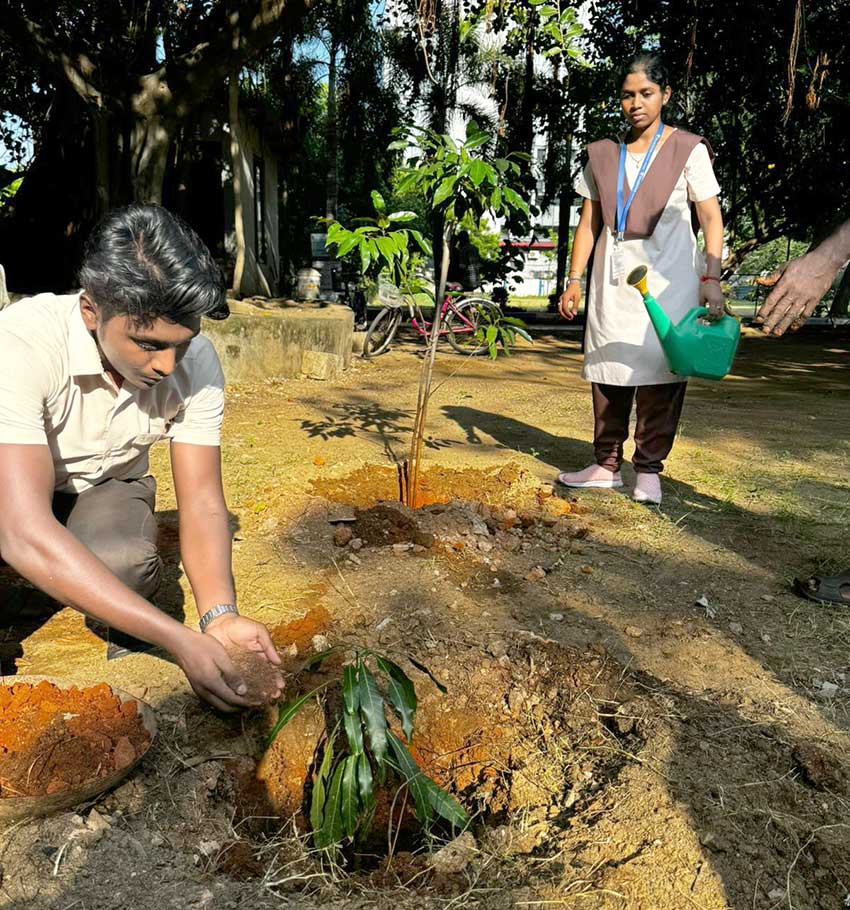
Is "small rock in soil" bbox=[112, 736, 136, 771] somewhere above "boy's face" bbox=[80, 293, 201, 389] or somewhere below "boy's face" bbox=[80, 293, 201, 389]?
below

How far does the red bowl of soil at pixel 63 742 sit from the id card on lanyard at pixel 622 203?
8.45 feet

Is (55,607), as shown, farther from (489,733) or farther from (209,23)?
(209,23)

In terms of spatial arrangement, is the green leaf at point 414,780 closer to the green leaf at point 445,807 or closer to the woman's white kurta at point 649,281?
the green leaf at point 445,807

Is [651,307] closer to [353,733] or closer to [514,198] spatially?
[514,198]

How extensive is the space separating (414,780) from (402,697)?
6.6 inches

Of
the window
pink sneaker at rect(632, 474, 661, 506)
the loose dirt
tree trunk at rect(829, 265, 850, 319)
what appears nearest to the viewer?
the loose dirt

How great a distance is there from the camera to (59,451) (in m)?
1.99

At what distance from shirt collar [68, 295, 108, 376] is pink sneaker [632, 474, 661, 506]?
8.19ft

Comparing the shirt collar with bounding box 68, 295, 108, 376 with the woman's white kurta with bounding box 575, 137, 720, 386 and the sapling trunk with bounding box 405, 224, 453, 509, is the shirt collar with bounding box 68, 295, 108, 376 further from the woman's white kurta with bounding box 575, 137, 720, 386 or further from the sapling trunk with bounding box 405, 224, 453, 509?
the woman's white kurta with bounding box 575, 137, 720, 386

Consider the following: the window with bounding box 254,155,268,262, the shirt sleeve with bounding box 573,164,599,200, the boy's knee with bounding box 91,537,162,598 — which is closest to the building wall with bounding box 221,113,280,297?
the window with bounding box 254,155,268,262

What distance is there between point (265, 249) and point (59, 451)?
40.9ft

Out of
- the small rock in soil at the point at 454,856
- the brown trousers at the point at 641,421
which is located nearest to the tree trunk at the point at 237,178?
the brown trousers at the point at 641,421

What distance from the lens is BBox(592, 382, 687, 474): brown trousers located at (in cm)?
346

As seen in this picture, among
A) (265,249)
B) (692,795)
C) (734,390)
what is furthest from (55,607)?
(265,249)
